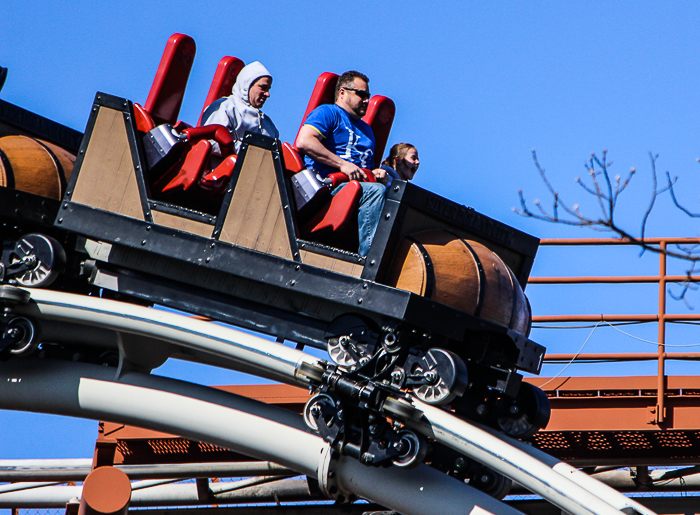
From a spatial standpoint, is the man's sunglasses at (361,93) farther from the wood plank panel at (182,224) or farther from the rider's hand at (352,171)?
the wood plank panel at (182,224)

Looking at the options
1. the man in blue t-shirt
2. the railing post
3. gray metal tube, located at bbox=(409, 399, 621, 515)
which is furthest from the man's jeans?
the railing post

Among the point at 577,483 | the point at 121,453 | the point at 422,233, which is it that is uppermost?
the point at 422,233

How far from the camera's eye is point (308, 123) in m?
5.55

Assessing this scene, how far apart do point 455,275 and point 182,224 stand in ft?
5.18

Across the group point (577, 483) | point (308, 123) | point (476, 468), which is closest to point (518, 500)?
point (476, 468)

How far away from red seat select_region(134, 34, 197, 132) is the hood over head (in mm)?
550

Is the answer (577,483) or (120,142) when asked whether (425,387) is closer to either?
(577,483)

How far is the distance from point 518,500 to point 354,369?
382cm

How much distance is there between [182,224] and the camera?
5449 mm

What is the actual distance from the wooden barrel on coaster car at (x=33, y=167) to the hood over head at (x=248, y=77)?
1161 mm

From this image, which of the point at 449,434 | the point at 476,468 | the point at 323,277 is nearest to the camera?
the point at 449,434

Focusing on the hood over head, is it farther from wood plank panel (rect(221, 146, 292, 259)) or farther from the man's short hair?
wood plank panel (rect(221, 146, 292, 259))

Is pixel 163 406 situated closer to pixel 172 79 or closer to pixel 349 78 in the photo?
pixel 349 78

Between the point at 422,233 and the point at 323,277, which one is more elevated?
the point at 422,233
